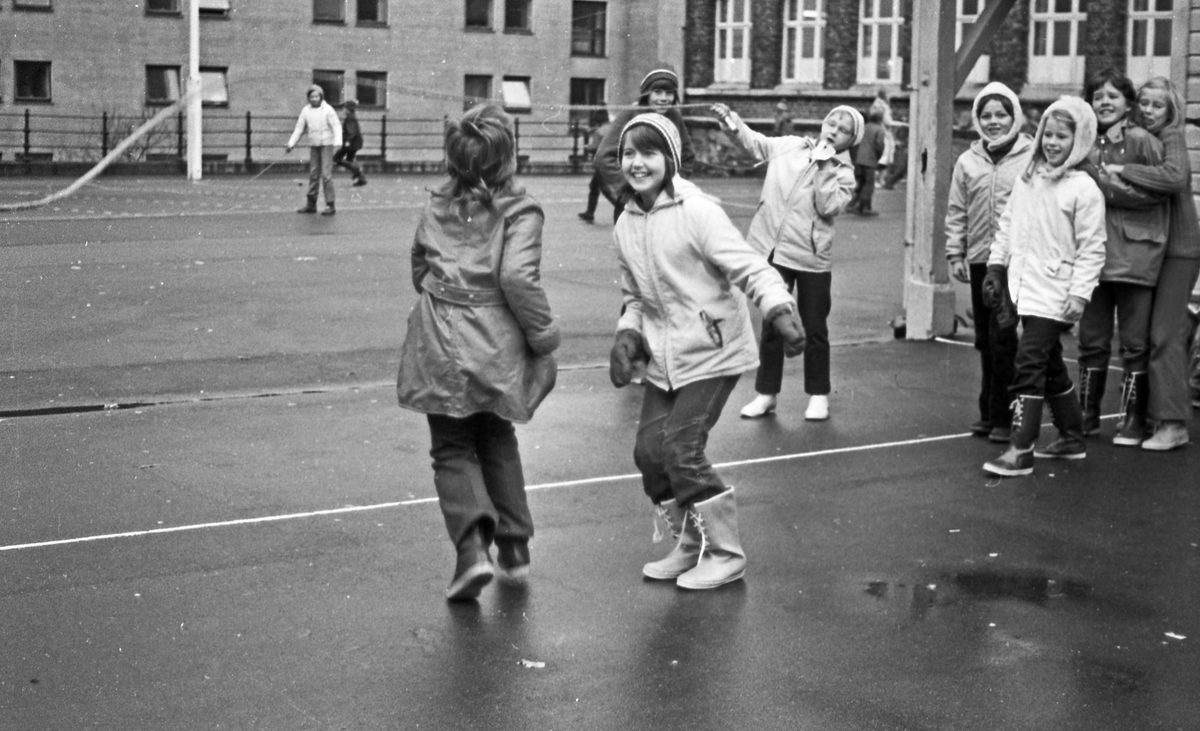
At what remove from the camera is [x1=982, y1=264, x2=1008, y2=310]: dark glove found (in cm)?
834

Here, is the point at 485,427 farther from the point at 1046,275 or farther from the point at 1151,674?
the point at 1046,275

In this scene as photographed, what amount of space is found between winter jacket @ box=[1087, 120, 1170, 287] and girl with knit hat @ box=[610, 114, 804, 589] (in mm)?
3258

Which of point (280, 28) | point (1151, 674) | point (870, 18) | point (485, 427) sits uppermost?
point (870, 18)

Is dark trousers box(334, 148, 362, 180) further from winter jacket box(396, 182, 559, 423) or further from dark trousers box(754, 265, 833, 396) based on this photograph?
winter jacket box(396, 182, 559, 423)

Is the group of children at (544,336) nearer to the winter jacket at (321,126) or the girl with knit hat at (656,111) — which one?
the girl with knit hat at (656,111)

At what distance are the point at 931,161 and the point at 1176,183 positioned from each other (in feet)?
14.5

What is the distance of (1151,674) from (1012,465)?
9.39 feet

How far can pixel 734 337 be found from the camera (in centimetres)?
606

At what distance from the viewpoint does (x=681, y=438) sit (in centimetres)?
602

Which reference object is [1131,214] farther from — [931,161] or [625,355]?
[931,161]

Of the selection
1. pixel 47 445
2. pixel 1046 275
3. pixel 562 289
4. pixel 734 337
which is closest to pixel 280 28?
pixel 562 289

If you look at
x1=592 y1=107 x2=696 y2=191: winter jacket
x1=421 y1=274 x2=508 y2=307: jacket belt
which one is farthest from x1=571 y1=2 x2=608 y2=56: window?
x1=421 y1=274 x2=508 y2=307: jacket belt

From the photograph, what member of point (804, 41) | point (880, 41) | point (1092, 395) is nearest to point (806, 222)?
point (1092, 395)

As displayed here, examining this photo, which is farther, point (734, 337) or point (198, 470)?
point (198, 470)
